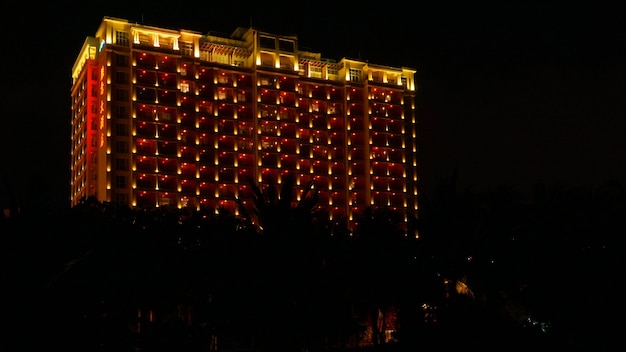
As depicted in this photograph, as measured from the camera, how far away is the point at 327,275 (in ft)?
155

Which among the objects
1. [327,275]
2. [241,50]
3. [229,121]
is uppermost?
[241,50]

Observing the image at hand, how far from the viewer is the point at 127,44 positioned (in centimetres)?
12594

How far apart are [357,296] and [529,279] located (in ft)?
31.4

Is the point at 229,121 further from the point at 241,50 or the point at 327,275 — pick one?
the point at 327,275

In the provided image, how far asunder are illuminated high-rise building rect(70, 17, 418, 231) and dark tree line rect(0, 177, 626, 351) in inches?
2551

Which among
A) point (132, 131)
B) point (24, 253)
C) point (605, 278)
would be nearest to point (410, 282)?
point (605, 278)

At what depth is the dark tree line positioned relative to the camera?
40.3 meters

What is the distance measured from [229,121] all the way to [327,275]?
88008 mm

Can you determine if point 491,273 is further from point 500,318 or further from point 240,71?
point 240,71

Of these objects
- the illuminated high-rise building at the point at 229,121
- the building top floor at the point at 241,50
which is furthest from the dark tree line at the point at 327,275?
the building top floor at the point at 241,50

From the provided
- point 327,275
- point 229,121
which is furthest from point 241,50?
point 327,275

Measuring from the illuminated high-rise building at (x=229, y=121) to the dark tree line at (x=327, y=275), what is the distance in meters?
64.8

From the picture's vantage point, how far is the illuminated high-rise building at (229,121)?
123 m

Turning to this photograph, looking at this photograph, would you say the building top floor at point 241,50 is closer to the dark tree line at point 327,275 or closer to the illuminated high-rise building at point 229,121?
the illuminated high-rise building at point 229,121
